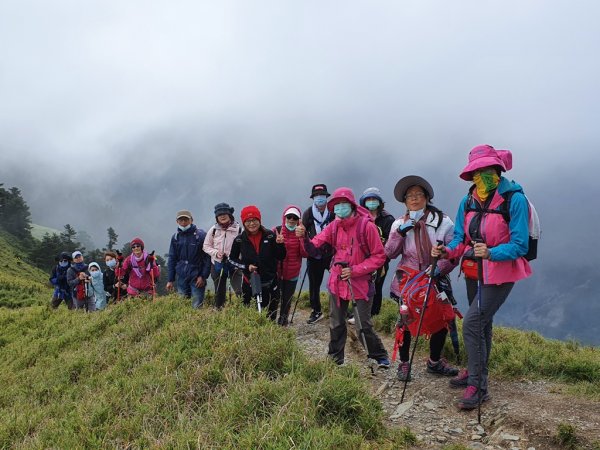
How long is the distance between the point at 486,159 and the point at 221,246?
222 inches

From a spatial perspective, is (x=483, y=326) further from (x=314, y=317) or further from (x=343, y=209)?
(x=314, y=317)

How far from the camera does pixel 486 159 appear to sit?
4824 mm

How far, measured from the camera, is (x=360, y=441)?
141 inches

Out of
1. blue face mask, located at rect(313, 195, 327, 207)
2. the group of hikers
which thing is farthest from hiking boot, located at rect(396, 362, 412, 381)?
blue face mask, located at rect(313, 195, 327, 207)

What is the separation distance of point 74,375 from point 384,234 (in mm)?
6021

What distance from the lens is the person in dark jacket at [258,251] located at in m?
7.75

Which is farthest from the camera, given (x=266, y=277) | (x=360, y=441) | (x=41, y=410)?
(x=266, y=277)

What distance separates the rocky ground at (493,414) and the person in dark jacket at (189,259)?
15.0 ft

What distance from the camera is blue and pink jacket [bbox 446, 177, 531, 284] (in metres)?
4.49

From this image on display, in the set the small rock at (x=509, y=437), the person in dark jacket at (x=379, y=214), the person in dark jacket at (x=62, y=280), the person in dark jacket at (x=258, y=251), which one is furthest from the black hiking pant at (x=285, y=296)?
the person in dark jacket at (x=62, y=280)

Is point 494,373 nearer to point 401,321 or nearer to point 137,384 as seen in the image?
point 401,321

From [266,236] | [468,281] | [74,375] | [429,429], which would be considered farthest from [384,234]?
[74,375]

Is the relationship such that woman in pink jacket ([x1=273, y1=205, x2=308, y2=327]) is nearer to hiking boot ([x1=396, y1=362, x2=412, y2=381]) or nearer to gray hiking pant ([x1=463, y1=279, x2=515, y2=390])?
hiking boot ([x1=396, y1=362, x2=412, y2=381])

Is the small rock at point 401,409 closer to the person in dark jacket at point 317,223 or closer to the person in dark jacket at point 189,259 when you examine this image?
the person in dark jacket at point 317,223
